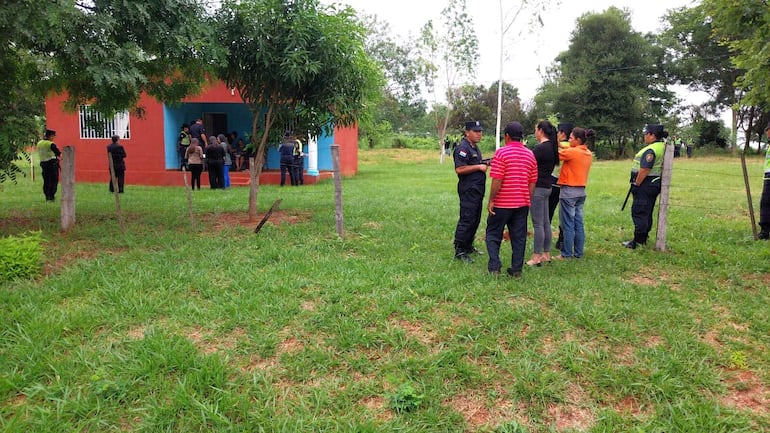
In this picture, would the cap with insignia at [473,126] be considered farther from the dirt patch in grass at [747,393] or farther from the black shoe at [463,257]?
the dirt patch in grass at [747,393]

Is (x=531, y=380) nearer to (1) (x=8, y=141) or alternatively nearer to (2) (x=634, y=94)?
(1) (x=8, y=141)

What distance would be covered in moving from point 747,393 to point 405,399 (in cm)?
Result: 218

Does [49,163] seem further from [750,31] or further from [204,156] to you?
[750,31]

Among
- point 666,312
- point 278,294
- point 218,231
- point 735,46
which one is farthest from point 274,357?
point 735,46

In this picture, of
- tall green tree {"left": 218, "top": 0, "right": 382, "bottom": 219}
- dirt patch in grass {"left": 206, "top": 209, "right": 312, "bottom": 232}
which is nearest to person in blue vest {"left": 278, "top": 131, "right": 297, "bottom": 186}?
dirt patch in grass {"left": 206, "top": 209, "right": 312, "bottom": 232}

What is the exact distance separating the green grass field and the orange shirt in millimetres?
927

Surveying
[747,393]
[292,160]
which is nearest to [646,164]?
[747,393]

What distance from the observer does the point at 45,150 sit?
10219mm

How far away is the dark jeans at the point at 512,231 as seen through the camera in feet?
16.0

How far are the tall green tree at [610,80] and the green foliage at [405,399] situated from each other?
35335mm

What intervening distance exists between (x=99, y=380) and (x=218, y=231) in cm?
411

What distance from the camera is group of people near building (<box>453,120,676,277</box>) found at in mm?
4848

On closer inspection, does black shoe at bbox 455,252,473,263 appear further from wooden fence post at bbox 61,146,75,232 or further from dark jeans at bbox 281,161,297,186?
dark jeans at bbox 281,161,297,186

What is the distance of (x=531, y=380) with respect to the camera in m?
3.30
